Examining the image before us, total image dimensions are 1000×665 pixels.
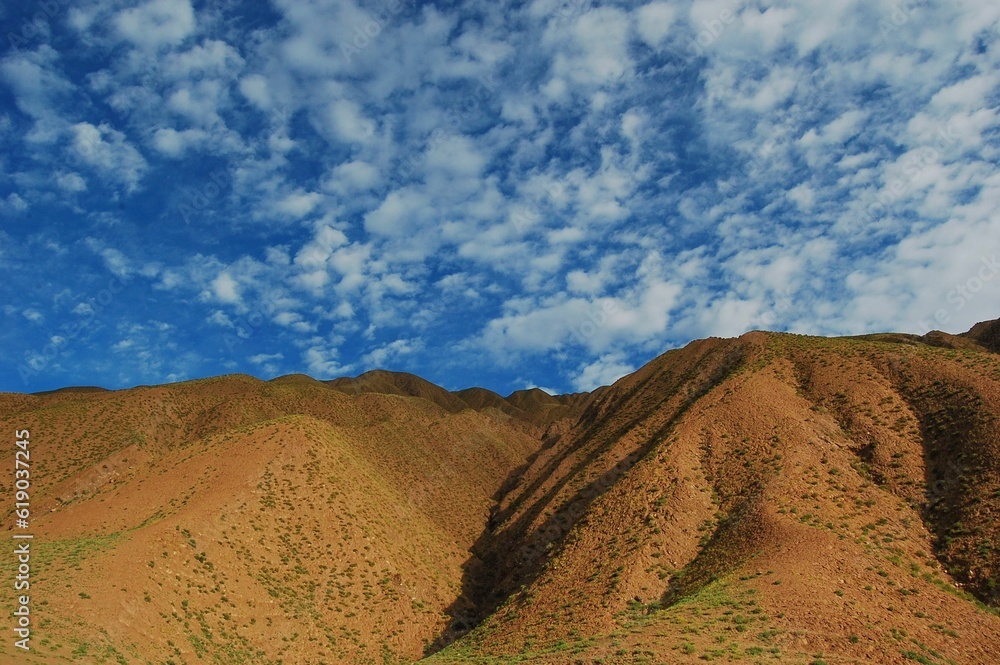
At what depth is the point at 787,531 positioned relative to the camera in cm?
3102

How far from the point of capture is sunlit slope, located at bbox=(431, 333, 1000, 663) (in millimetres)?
22953

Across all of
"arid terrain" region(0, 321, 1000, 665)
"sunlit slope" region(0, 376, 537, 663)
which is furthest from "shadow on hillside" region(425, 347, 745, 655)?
"sunlit slope" region(0, 376, 537, 663)

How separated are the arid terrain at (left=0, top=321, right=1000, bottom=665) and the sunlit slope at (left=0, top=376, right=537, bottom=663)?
0.17 meters

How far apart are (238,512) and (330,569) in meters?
7.75

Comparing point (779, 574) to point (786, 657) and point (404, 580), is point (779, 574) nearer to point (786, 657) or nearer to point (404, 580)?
point (786, 657)

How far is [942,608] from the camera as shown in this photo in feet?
82.1

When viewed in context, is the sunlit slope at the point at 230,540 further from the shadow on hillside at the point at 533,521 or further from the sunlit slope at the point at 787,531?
the sunlit slope at the point at 787,531

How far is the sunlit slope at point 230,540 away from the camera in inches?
1157

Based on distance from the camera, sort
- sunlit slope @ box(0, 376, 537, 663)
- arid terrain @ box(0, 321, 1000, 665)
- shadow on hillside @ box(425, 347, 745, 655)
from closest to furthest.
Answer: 1. arid terrain @ box(0, 321, 1000, 665)
2. sunlit slope @ box(0, 376, 537, 663)
3. shadow on hillside @ box(425, 347, 745, 655)

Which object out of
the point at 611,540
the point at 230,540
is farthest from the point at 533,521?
the point at 230,540

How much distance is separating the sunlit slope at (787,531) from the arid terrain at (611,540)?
15 cm

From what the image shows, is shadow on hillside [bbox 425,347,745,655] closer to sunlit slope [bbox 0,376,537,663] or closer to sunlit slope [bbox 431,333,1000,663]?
sunlit slope [bbox 431,333,1000,663]

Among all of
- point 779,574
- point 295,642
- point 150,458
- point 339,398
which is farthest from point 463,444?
point 779,574

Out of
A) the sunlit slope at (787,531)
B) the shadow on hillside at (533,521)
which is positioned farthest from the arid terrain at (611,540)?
the shadow on hillside at (533,521)
